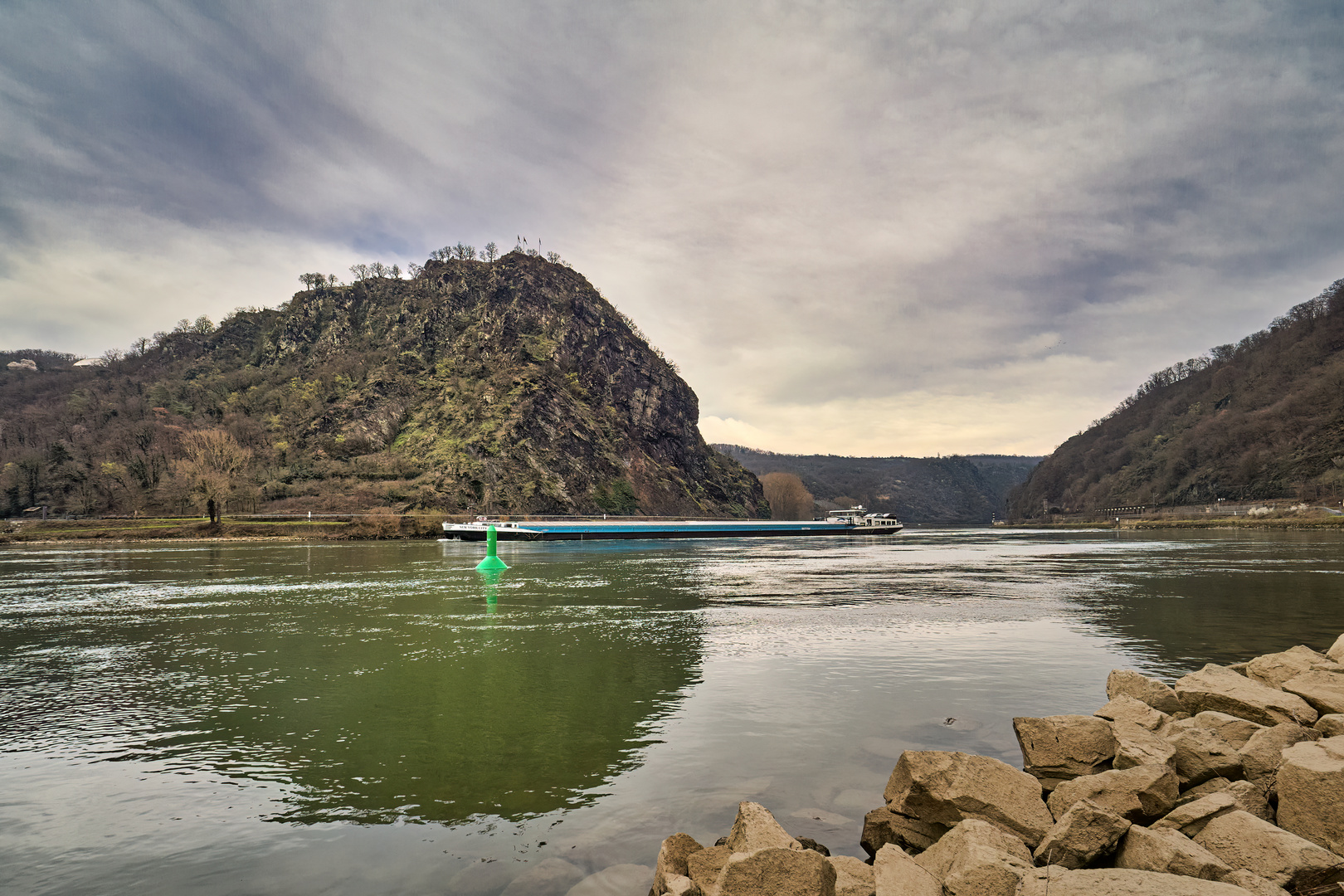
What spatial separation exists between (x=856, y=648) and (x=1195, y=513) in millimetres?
196212

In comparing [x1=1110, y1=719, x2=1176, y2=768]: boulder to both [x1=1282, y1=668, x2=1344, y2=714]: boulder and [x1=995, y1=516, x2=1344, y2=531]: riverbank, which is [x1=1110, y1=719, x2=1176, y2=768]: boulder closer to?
[x1=1282, y1=668, x2=1344, y2=714]: boulder

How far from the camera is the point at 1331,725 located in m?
8.38

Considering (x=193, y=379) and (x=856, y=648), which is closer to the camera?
(x=856, y=648)

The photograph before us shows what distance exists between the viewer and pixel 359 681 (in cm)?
1461

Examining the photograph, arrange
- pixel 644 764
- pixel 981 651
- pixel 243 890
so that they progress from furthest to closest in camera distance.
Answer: pixel 981 651 → pixel 644 764 → pixel 243 890

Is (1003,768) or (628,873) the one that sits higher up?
(1003,768)

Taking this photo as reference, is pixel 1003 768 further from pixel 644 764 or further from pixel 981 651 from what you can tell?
pixel 981 651

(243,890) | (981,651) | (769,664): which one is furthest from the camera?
(981,651)

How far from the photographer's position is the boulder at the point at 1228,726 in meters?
8.48

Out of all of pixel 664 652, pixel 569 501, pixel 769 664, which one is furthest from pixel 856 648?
pixel 569 501

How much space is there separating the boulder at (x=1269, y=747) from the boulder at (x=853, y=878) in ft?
15.8

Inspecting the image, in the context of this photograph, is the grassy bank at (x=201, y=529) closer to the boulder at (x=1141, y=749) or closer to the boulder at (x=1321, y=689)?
the boulder at (x=1141, y=749)

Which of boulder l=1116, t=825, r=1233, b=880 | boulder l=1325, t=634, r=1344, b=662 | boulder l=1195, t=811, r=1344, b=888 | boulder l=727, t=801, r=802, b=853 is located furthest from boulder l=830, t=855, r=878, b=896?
boulder l=1325, t=634, r=1344, b=662

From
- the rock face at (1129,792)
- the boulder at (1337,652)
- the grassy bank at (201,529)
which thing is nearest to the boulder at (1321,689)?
the boulder at (1337,652)
